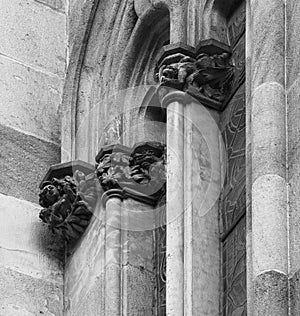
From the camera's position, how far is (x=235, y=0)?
774 cm

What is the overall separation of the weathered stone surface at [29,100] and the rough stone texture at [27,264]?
0.36 m

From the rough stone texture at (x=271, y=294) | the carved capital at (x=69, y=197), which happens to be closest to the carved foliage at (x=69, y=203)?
the carved capital at (x=69, y=197)

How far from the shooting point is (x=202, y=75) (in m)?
7.48

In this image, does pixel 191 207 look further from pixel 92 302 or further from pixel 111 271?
pixel 92 302

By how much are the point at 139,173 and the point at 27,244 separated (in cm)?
57

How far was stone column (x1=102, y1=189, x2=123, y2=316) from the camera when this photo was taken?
24.8 feet

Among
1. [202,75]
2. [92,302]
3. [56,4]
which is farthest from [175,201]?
[56,4]

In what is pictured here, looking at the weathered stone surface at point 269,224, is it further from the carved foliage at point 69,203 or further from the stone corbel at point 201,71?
the carved foliage at point 69,203

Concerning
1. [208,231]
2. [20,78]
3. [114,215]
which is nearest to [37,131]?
[20,78]

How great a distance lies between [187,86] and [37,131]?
1122mm

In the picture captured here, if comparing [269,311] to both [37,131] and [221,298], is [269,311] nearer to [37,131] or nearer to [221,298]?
[221,298]

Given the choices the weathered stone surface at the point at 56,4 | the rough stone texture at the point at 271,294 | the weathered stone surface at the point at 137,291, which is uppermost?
the weathered stone surface at the point at 56,4

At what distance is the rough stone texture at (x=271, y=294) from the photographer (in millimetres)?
6305

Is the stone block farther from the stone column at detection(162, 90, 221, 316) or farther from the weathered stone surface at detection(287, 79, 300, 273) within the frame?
the stone column at detection(162, 90, 221, 316)
